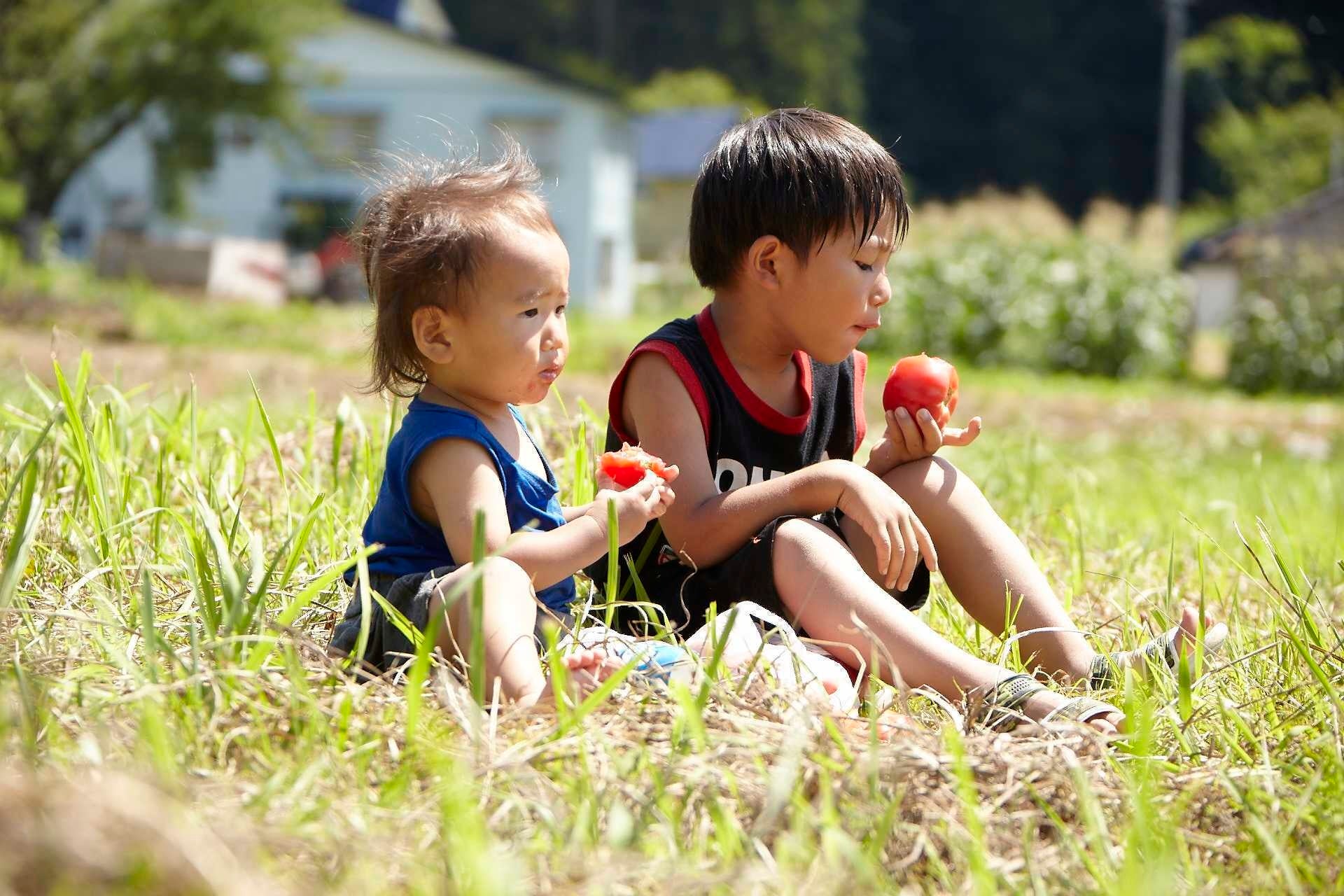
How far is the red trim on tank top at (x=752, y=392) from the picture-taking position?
2170 millimetres

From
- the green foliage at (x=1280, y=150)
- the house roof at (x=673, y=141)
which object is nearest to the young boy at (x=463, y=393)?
the house roof at (x=673, y=141)

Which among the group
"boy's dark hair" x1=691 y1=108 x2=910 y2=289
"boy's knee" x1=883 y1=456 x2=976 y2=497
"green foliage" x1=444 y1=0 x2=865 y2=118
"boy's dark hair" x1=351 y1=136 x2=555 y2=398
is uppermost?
"green foliage" x1=444 y1=0 x2=865 y2=118

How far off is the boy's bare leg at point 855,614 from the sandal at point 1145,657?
0.24m

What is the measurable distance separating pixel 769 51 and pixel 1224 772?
170 feet

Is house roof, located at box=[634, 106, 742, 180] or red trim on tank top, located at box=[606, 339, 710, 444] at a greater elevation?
house roof, located at box=[634, 106, 742, 180]

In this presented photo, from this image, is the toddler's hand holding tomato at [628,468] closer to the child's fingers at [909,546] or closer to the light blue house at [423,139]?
the child's fingers at [909,546]

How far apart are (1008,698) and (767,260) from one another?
2.55 feet

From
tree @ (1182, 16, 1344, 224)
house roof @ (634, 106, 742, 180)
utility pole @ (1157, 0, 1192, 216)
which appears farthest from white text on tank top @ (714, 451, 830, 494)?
tree @ (1182, 16, 1344, 224)

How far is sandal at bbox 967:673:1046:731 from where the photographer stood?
174cm

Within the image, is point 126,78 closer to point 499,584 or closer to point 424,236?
point 424,236

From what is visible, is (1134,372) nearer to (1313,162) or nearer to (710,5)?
(1313,162)

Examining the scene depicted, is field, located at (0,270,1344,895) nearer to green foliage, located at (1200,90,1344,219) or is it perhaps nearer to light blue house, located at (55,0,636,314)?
light blue house, located at (55,0,636,314)

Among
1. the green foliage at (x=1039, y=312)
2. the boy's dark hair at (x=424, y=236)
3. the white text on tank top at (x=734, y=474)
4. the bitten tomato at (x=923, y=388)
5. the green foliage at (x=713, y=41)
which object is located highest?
the green foliage at (x=713, y=41)

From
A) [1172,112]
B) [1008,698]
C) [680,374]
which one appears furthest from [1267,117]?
[1008,698]
